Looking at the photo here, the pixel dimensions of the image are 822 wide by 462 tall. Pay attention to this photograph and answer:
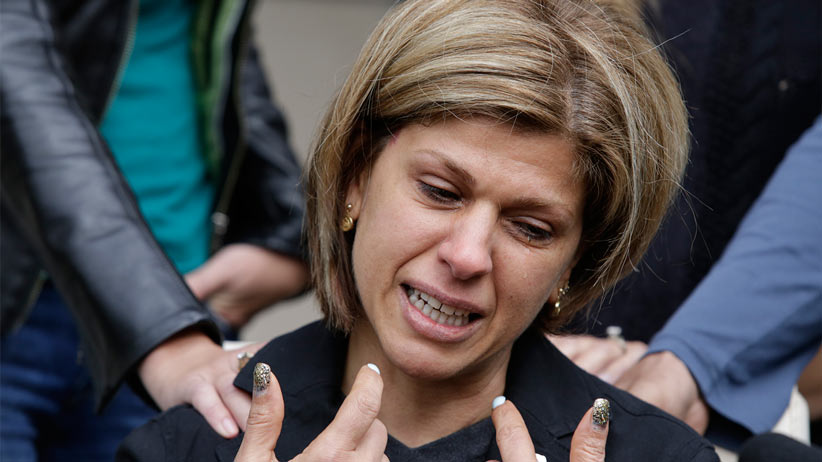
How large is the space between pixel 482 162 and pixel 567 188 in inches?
5.6

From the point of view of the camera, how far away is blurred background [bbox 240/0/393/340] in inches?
204

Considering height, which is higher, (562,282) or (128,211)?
(562,282)

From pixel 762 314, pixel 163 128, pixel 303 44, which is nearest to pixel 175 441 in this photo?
pixel 163 128

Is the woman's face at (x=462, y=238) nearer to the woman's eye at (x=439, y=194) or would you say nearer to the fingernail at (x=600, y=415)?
the woman's eye at (x=439, y=194)

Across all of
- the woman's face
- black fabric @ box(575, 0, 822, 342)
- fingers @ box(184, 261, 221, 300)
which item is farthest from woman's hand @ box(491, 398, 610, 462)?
fingers @ box(184, 261, 221, 300)

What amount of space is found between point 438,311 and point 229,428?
41 cm

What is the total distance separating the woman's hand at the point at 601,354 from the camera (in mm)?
1990

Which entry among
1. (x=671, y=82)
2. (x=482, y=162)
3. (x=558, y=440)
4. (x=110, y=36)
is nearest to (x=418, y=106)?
(x=482, y=162)

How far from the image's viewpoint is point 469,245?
1.40 m

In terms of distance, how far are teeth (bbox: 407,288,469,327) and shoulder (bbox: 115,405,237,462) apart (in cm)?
39

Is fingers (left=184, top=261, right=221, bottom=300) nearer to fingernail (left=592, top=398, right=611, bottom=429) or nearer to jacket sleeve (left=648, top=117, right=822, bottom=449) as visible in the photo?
jacket sleeve (left=648, top=117, right=822, bottom=449)

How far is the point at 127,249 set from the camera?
5.87 feet

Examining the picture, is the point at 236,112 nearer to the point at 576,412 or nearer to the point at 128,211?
the point at 128,211

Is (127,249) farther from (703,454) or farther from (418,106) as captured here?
(703,454)
